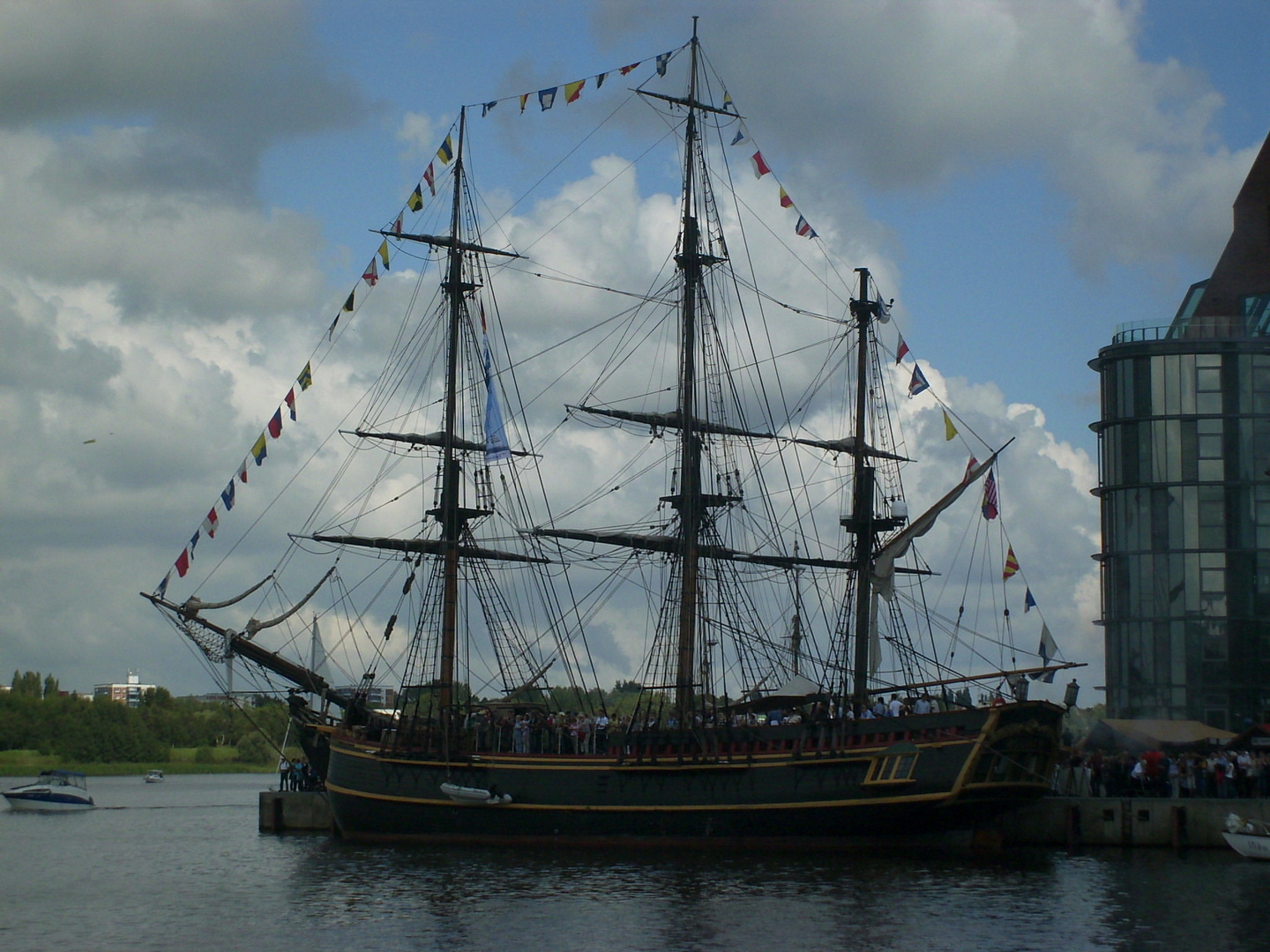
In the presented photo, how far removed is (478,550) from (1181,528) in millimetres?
24519

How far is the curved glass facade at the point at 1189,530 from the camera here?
52.4 meters

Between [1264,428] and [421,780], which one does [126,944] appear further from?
[1264,428]

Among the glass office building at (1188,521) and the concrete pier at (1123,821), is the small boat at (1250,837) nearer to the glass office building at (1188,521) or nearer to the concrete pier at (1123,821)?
the concrete pier at (1123,821)

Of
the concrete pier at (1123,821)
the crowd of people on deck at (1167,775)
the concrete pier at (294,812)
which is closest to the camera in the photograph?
the concrete pier at (1123,821)

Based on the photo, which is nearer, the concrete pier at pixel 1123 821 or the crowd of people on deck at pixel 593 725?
the concrete pier at pixel 1123 821

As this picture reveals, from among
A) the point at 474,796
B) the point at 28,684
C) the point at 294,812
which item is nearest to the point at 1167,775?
the point at 474,796

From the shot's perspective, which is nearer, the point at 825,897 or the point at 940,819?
the point at 825,897

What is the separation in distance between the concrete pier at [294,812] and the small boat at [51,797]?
26772 mm

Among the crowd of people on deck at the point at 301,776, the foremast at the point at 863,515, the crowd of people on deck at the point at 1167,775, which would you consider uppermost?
the foremast at the point at 863,515

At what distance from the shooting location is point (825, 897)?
31844 millimetres

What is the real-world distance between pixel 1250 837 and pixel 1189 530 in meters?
19.3

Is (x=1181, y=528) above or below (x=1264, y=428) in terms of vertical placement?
below

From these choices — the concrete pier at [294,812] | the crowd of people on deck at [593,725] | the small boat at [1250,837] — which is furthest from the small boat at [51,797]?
the small boat at [1250,837]

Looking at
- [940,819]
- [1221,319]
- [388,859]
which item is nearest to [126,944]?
[388,859]
